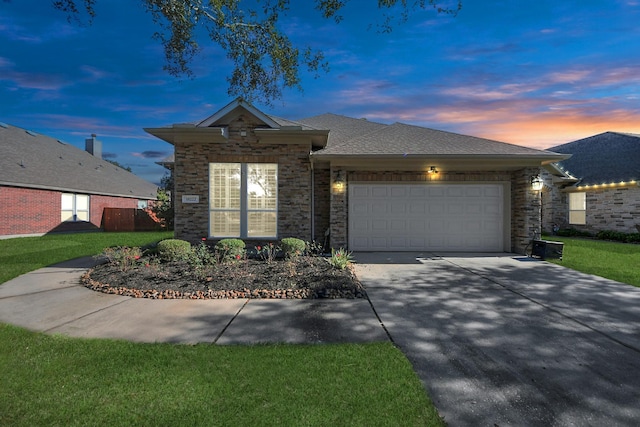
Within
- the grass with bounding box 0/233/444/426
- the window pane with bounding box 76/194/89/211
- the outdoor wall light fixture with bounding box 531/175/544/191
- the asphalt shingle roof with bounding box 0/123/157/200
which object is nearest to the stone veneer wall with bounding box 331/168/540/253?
the outdoor wall light fixture with bounding box 531/175/544/191

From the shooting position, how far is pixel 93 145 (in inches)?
→ 1180

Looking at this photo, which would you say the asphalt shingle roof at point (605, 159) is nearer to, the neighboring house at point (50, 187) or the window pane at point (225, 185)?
the window pane at point (225, 185)

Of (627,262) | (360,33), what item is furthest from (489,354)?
(627,262)

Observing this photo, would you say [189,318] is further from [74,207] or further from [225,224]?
[74,207]

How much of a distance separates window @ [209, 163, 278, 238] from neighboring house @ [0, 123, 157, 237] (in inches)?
593

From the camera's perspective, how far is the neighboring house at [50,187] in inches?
686

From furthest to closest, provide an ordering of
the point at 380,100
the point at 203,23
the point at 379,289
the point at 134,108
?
the point at 134,108, the point at 380,100, the point at 203,23, the point at 379,289

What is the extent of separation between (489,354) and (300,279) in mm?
3728

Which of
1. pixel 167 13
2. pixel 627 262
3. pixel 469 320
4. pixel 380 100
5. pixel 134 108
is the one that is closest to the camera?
pixel 469 320

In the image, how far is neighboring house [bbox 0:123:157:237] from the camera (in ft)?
57.2

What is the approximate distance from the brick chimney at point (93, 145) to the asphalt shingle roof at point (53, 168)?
224 cm

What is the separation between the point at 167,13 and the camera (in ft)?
24.1

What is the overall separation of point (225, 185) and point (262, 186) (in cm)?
125

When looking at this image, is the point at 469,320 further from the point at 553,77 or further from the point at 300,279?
the point at 553,77
